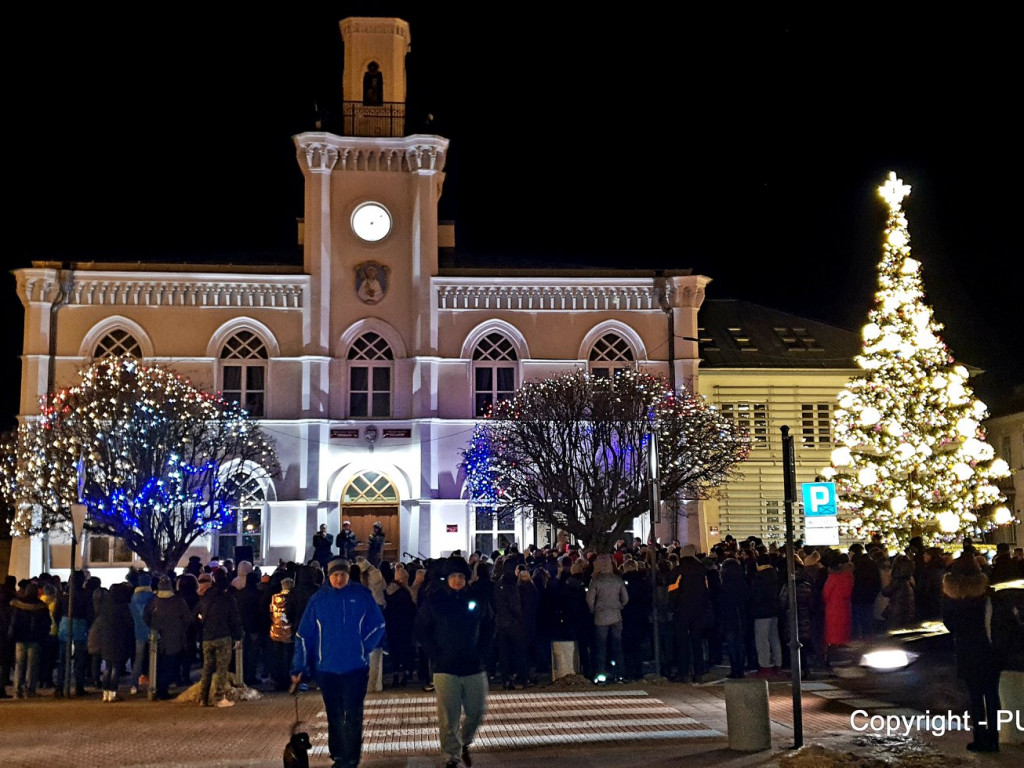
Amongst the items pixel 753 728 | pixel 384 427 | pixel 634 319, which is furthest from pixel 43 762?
pixel 634 319

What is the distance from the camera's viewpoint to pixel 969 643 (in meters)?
10.9

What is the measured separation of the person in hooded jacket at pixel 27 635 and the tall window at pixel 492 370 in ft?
64.0

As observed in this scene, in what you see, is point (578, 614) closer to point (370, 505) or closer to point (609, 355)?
point (370, 505)

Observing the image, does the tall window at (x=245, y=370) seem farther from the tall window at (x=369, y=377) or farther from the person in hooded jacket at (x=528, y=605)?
the person in hooded jacket at (x=528, y=605)

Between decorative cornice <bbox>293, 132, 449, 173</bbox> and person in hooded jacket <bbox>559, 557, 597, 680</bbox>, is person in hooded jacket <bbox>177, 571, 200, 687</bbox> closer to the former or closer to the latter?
person in hooded jacket <bbox>559, 557, 597, 680</bbox>

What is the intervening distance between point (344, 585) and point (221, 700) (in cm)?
652

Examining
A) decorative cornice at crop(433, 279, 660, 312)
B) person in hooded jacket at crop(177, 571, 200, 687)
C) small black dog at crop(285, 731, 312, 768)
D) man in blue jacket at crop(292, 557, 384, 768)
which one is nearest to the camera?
small black dog at crop(285, 731, 312, 768)

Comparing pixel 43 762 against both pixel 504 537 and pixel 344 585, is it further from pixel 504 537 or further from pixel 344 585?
pixel 504 537

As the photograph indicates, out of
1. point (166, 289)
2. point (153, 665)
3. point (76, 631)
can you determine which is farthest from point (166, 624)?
point (166, 289)

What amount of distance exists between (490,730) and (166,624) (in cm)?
579

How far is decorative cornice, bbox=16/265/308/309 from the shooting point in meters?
34.5

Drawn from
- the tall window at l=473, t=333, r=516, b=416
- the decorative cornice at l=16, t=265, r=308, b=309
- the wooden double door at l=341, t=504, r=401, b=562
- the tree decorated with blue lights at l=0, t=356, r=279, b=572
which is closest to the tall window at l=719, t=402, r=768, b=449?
the tall window at l=473, t=333, r=516, b=416

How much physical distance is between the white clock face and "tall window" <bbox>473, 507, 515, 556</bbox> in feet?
30.1

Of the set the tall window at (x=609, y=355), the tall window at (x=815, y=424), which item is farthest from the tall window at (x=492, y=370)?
the tall window at (x=815, y=424)
